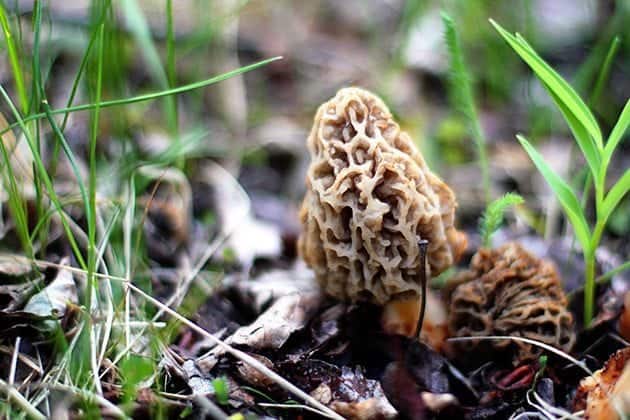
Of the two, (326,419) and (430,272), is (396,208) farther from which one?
(326,419)

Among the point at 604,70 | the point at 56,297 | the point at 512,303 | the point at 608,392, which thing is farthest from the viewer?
the point at 604,70

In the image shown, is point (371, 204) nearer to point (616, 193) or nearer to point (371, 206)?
point (371, 206)

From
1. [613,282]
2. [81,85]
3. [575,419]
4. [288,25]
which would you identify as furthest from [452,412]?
[288,25]

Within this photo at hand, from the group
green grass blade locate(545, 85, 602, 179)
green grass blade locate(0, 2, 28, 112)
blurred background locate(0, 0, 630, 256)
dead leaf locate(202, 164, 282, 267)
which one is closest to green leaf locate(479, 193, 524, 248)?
green grass blade locate(545, 85, 602, 179)

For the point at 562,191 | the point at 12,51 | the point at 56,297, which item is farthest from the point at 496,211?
the point at 12,51

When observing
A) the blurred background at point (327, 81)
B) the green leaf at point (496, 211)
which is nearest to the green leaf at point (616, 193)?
the green leaf at point (496, 211)

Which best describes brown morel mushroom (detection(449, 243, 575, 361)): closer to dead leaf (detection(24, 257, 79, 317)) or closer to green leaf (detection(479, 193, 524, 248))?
green leaf (detection(479, 193, 524, 248))

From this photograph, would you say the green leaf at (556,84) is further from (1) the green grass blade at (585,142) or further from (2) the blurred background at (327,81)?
(2) the blurred background at (327,81)
